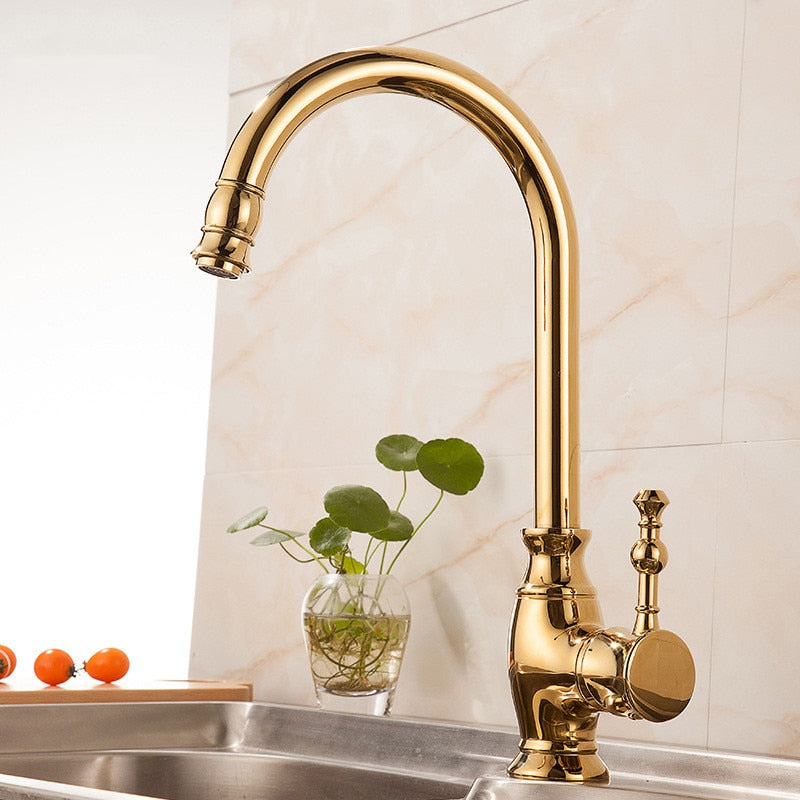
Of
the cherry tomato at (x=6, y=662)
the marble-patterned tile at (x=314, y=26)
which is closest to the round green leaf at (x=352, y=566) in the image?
the cherry tomato at (x=6, y=662)

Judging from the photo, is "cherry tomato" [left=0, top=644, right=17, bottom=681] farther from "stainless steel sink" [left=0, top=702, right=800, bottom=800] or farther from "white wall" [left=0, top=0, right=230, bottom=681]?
"white wall" [left=0, top=0, right=230, bottom=681]

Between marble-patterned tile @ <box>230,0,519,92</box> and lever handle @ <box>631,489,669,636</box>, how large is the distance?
2.21 ft

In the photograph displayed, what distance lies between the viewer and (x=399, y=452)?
1.20 m

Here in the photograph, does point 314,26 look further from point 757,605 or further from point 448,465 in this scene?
point 757,605

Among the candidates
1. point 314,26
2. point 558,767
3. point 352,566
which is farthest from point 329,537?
point 314,26

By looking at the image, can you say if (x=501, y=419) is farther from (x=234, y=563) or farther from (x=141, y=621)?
(x=141, y=621)

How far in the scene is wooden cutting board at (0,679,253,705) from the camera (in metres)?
1.14

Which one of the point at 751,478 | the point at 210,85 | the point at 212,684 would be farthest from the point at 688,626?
the point at 210,85

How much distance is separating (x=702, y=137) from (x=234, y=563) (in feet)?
2.31

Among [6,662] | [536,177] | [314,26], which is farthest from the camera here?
[314,26]

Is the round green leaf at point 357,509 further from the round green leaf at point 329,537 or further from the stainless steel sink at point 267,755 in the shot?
the stainless steel sink at point 267,755

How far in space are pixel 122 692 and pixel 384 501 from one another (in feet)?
0.98

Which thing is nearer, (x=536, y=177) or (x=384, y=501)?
(x=536, y=177)

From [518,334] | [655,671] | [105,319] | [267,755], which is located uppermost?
[105,319]
